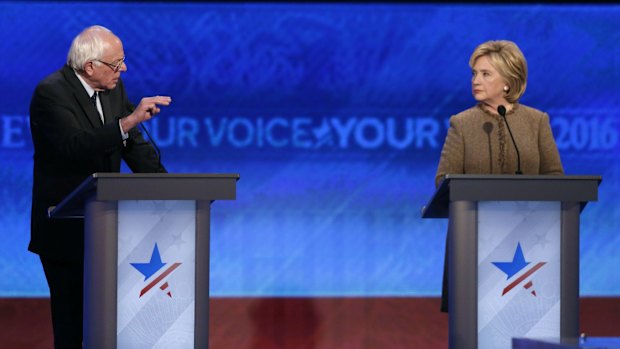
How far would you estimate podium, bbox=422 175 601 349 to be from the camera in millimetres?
2807

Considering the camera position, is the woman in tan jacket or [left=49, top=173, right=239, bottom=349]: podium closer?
[left=49, top=173, right=239, bottom=349]: podium

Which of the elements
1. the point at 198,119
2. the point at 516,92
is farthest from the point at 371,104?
the point at 516,92

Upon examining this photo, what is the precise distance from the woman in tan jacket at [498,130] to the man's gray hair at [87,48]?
110 centimetres

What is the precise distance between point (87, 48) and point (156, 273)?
93cm

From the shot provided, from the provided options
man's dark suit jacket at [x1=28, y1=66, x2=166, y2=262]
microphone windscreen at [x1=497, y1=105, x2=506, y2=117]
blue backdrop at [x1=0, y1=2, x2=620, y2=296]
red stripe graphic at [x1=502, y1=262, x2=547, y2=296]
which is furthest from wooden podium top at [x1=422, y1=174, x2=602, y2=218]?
blue backdrop at [x1=0, y1=2, x2=620, y2=296]

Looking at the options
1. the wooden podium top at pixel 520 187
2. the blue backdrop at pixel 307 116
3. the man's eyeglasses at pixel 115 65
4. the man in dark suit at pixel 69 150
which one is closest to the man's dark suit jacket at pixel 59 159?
the man in dark suit at pixel 69 150

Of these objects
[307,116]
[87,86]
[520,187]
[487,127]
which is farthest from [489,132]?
[307,116]

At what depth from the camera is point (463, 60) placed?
5.12m

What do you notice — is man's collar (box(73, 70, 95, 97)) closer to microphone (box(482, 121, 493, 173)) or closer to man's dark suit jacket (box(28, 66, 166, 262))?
man's dark suit jacket (box(28, 66, 166, 262))

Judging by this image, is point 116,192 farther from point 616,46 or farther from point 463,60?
point 616,46

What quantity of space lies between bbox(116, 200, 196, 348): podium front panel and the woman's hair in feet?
3.80

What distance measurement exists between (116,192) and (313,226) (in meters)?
2.48

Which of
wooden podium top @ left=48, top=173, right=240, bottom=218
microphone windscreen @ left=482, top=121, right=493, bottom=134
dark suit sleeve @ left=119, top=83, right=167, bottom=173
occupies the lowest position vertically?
wooden podium top @ left=48, top=173, right=240, bottom=218

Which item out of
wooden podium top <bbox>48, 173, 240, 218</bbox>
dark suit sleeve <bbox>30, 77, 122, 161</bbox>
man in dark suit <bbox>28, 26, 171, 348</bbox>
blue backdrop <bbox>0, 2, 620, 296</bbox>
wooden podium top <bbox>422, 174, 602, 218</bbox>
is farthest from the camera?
blue backdrop <bbox>0, 2, 620, 296</bbox>
